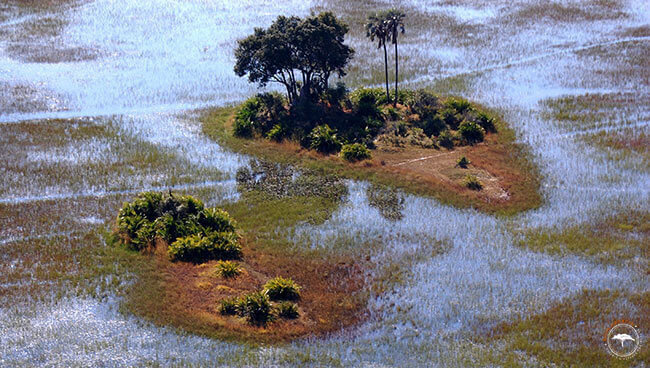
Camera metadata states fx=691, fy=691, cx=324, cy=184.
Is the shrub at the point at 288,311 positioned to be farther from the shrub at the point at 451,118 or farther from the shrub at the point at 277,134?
the shrub at the point at 451,118

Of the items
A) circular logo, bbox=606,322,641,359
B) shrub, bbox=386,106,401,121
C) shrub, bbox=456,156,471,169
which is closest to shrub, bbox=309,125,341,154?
shrub, bbox=386,106,401,121

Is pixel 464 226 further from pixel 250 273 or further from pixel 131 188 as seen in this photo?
pixel 131 188

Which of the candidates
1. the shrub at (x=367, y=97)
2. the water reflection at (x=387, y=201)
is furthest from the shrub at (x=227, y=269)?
the shrub at (x=367, y=97)

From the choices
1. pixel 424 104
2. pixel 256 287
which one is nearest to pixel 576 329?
pixel 256 287

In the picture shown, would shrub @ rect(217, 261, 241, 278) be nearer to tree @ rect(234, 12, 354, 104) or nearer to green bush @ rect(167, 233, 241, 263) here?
green bush @ rect(167, 233, 241, 263)

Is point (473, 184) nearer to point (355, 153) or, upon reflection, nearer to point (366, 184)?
point (366, 184)

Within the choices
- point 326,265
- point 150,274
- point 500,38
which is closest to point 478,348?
point 326,265
